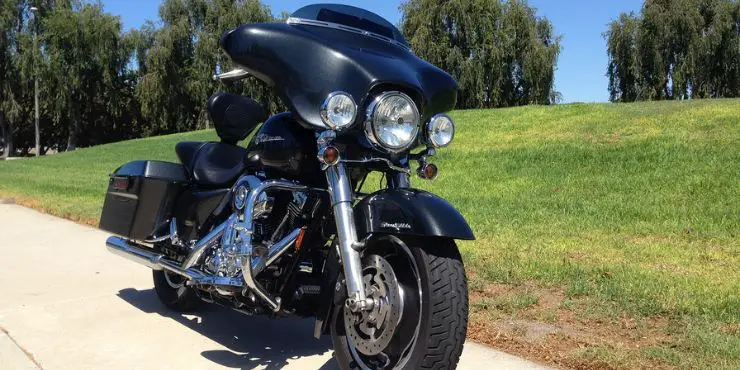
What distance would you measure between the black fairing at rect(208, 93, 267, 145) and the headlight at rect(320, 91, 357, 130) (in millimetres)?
1280

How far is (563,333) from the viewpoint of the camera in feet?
14.4

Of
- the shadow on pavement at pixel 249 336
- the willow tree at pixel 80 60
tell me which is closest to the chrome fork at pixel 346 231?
the shadow on pavement at pixel 249 336

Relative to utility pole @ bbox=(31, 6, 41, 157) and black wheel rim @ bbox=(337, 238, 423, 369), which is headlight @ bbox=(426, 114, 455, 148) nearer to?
black wheel rim @ bbox=(337, 238, 423, 369)

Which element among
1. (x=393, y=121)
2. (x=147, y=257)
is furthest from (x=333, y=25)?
(x=147, y=257)

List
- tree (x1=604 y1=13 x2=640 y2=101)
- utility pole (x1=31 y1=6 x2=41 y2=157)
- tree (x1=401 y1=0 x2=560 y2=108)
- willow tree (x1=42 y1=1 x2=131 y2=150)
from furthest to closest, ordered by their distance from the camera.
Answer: willow tree (x1=42 y1=1 x2=131 y2=150)
utility pole (x1=31 y1=6 x2=41 y2=157)
tree (x1=401 y1=0 x2=560 y2=108)
tree (x1=604 y1=13 x2=640 y2=101)

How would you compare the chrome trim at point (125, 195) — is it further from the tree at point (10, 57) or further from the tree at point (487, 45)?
the tree at point (10, 57)

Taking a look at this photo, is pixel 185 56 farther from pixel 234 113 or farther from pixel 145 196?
pixel 234 113

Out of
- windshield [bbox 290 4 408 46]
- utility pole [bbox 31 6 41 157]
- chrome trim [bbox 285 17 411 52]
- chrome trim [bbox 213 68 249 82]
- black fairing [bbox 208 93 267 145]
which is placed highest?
utility pole [bbox 31 6 41 157]

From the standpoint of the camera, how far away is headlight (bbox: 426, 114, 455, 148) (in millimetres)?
3557

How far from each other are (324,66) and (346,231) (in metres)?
0.87

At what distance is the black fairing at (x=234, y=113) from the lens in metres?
4.45

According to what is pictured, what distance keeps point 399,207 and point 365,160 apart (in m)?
0.42

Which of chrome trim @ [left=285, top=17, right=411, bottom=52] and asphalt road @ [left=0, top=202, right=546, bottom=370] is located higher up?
chrome trim @ [left=285, top=17, right=411, bottom=52]

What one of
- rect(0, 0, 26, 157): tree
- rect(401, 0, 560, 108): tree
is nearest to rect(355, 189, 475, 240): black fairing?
rect(401, 0, 560, 108): tree
